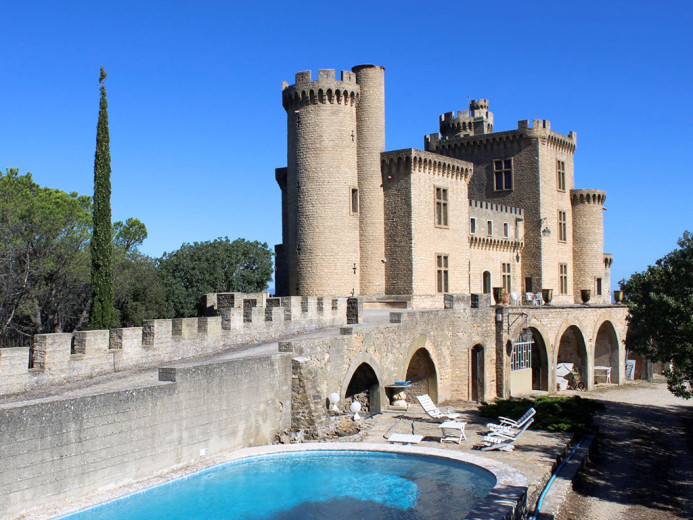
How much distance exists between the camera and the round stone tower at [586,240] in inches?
1660

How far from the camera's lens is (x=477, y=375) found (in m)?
25.5

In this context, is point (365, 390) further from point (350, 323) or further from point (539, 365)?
point (539, 365)

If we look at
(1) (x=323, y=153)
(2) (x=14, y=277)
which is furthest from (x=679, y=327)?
(2) (x=14, y=277)

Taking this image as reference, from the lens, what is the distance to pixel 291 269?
28.8 metres

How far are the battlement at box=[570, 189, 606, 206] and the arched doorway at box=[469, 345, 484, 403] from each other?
20459 millimetres

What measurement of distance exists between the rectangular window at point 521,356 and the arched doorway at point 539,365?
61 cm

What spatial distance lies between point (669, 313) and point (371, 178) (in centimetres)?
1468

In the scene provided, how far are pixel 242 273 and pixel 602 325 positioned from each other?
20396mm

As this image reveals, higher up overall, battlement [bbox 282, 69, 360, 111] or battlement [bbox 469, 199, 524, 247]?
battlement [bbox 282, 69, 360, 111]

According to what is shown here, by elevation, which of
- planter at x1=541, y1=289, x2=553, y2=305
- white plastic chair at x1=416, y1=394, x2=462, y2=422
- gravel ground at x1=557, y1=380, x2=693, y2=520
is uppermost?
planter at x1=541, y1=289, x2=553, y2=305

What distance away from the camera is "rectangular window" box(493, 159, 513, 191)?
39.5 metres

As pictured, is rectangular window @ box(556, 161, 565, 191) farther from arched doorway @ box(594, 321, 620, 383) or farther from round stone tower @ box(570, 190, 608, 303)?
arched doorway @ box(594, 321, 620, 383)

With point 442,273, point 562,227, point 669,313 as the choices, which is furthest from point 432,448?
point 562,227

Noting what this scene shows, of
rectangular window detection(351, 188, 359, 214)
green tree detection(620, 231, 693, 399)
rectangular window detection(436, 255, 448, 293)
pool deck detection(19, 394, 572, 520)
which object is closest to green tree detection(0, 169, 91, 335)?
rectangular window detection(351, 188, 359, 214)
